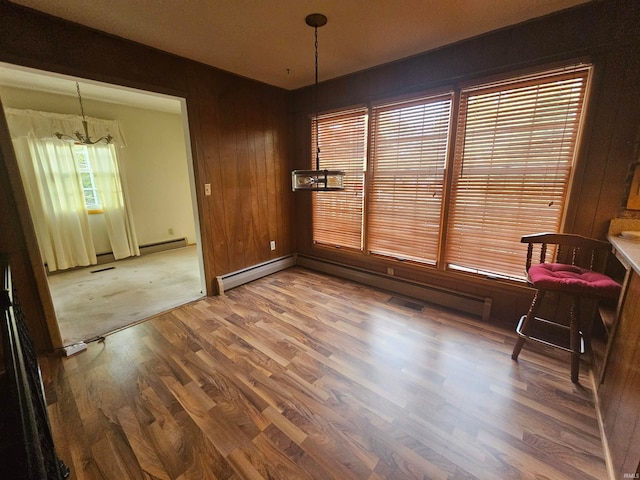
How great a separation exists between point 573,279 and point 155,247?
19.2ft

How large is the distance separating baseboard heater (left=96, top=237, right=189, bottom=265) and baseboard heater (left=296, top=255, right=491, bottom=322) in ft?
10.1

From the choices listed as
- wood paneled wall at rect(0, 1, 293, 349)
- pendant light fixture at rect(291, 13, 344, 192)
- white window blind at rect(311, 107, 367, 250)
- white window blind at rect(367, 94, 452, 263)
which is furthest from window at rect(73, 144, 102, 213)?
white window blind at rect(367, 94, 452, 263)

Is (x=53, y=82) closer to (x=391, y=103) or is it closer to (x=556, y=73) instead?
(x=391, y=103)

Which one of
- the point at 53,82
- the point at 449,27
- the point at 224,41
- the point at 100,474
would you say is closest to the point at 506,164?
the point at 449,27

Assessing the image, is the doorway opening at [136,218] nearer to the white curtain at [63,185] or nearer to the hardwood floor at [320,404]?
the white curtain at [63,185]

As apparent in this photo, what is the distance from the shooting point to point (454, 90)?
2.48 metres

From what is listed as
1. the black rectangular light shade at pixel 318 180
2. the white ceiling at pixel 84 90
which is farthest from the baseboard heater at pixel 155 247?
the black rectangular light shade at pixel 318 180

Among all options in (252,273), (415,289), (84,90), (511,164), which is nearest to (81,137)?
(84,90)

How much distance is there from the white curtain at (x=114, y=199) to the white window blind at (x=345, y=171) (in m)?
3.32

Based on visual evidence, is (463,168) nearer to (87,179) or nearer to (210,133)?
(210,133)

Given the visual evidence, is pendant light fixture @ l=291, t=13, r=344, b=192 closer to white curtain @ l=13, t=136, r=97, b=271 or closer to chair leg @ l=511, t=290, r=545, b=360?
chair leg @ l=511, t=290, r=545, b=360

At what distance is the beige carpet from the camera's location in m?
2.62

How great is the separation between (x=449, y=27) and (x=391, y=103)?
0.81m

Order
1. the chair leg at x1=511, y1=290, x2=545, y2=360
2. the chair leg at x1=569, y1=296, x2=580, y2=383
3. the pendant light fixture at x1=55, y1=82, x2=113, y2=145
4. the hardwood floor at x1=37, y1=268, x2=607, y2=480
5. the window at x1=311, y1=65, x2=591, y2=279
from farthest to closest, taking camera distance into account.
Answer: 1. the pendant light fixture at x1=55, y1=82, x2=113, y2=145
2. the window at x1=311, y1=65, x2=591, y2=279
3. the chair leg at x1=511, y1=290, x2=545, y2=360
4. the chair leg at x1=569, y1=296, x2=580, y2=383
5. the hardwood floor at x1=37, y1=268, x2=607, y2=480
